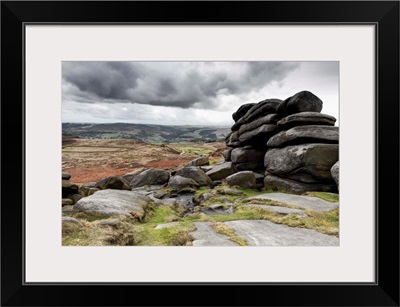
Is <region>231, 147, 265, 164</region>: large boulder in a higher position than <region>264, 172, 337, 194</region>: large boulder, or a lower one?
higher

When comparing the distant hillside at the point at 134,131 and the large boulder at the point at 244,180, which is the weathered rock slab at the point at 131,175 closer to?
the distant hillside at the point at 134,131

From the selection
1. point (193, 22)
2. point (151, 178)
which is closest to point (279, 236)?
point (193, 22)

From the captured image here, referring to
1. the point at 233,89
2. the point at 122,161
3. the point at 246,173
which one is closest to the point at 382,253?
the point at 233,89

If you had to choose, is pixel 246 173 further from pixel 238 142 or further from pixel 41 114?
pixel 41 114

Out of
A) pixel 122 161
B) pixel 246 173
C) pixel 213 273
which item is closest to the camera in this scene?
pixel 213 273

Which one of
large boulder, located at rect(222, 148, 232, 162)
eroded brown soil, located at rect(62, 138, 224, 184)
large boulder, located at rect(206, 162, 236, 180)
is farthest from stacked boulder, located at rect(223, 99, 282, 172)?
eroded brown soil, located at rect(62, 138, 224, 184)

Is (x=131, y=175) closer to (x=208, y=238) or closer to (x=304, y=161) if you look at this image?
(x=208, y=238)

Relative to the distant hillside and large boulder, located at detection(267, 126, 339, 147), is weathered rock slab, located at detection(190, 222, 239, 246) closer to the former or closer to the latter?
the distant hillside

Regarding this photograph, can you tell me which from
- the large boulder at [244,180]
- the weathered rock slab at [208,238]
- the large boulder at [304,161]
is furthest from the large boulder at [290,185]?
the weathered rock slab at [208,238]
